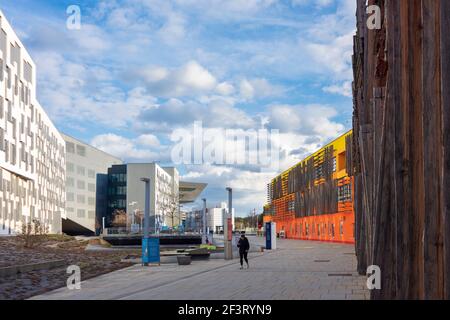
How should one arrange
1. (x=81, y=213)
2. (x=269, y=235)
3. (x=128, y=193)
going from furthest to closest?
(x=128, y=193), (x=81, y=213), (x=269, y=235)

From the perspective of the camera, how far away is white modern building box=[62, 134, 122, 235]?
11625 centimetres

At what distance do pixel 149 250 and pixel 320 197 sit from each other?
36339 millimetres

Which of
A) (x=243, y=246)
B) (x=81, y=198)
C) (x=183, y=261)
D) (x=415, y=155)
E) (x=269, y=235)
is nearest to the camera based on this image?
(x=415, y=155)

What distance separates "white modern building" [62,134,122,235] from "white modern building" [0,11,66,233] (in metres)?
32.4

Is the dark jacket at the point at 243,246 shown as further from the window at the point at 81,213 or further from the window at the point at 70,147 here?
the window at the point at 70,147

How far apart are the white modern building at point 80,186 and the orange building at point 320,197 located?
154ft

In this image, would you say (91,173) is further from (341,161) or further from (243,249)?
(243,249)

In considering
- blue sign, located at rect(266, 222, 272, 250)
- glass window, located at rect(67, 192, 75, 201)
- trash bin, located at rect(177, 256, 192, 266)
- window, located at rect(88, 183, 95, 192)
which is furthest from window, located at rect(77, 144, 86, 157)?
trash bin, located at rect(177, 256, 192, 266)

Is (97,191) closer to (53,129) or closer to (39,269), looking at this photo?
(53,129)

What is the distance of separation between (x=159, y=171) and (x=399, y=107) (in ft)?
421

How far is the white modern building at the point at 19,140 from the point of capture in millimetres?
55809

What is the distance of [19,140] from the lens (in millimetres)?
61344

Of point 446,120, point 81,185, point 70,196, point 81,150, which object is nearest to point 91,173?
point 81,185

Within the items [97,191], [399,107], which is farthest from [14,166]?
[97,191]
